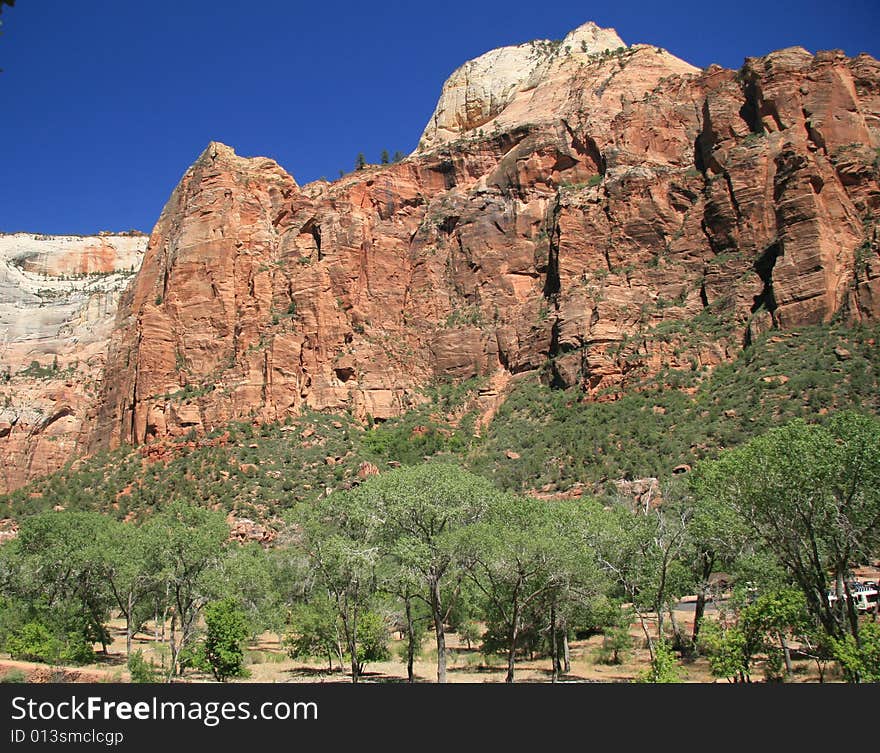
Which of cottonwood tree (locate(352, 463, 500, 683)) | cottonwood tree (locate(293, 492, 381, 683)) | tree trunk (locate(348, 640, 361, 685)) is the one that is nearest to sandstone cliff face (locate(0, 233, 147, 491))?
cottonwood tree (locate(293, 492, 381, 683))

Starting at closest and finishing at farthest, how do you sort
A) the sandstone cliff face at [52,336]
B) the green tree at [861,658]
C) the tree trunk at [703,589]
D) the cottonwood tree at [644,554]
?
the green tree at [861,658], the cottonwood tree at [644,554], the tree trunk at [703,589], the sandstone cliff face at [52,336]

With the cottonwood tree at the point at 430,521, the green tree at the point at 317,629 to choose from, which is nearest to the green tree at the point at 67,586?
the green tree at the point at 317,629

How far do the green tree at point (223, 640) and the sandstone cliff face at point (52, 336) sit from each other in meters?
61.1

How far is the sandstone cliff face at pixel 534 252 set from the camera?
2530 inches

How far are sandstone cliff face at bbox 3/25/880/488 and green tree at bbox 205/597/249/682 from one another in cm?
4209

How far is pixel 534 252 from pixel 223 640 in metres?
60.0

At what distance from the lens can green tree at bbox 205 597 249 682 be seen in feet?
90.5

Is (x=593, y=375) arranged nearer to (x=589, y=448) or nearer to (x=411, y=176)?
(x=589, y=448)

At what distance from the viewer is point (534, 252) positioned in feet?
264

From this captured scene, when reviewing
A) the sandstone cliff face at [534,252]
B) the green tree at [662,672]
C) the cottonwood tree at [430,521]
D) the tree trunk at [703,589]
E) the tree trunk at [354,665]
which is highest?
the sandstone cliff face at [534,252]

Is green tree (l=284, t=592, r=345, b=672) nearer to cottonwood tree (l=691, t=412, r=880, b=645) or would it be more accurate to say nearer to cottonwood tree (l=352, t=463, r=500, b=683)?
cottonwood tree (l=352, t=463, r=500, b=683)

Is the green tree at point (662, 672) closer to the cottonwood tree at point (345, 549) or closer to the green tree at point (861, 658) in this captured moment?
the green tree at point (861, 658)

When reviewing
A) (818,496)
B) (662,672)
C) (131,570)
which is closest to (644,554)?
(818,496)

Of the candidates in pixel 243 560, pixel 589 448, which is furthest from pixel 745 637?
pixel 589 448
